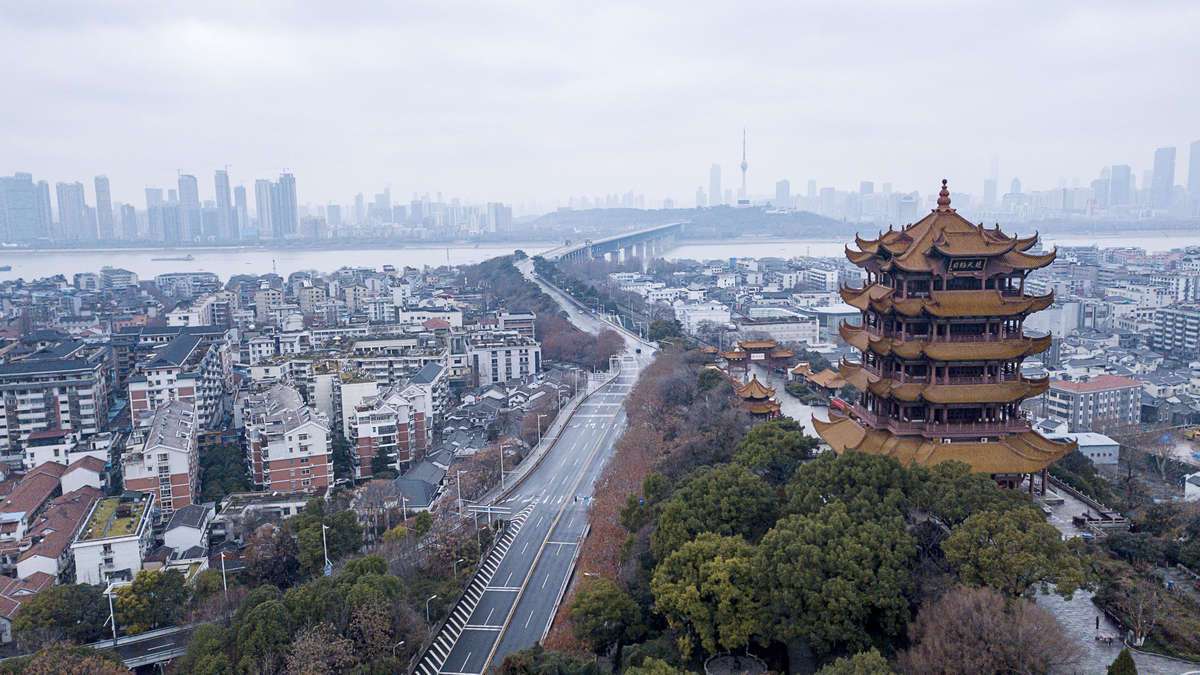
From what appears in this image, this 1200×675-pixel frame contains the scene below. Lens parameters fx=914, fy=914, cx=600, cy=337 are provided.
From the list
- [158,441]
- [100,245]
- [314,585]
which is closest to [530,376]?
[158,441]

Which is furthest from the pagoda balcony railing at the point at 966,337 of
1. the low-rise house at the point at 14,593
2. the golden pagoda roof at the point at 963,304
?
the low-rise house at the point at 14,593

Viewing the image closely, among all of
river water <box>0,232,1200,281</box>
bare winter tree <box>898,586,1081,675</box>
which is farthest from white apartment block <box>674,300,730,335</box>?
river water <box>0,232,1200,281</box>

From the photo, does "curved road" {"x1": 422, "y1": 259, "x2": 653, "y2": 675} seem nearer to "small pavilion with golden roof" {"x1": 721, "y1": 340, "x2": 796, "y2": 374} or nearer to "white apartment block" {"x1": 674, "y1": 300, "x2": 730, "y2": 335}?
"small pavilion with golden roof" {"x1": 721, "y1": 340, "x2": 796, "y2": 374}

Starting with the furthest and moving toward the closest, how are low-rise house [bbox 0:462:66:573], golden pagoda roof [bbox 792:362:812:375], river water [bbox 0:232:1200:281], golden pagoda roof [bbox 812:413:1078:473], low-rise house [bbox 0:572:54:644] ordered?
river water [bbox 0:232:1200:281] < golden pagoda roof [bbox 792:362:812:375] < low-rise house [bbox 0:462:66:573] < low-rise house [bbox 0:572:54:644] < golden pagoda roof [bbox 812:413:1078:473]

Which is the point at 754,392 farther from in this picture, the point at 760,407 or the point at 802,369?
the point at 802,369

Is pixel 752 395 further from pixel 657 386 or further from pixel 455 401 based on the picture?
pixel 455 401

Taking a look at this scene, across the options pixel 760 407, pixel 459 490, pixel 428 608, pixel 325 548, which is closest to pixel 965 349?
pixel 760 407
